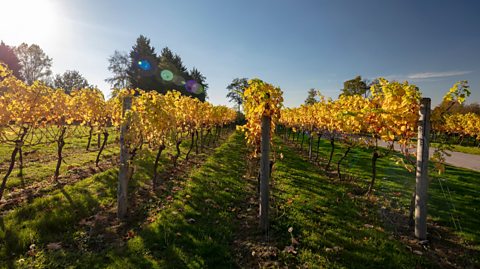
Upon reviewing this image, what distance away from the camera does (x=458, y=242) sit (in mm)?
5051

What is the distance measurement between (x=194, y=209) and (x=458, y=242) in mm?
5682

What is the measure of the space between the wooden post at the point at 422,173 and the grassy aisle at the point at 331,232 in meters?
0.66

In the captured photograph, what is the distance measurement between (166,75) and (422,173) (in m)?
49.3

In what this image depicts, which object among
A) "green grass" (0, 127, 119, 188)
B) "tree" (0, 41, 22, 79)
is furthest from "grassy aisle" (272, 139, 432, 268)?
"tree" (0, 41, 22, 79)

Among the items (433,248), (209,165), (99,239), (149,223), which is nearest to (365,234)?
(433,248)

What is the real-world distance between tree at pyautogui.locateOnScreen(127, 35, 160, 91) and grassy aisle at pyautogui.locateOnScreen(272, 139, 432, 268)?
1801 inches

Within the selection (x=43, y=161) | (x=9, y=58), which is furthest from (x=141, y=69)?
(x=43, y=161)

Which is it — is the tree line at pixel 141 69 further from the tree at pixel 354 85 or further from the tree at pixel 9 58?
the tree at pixel 354 85

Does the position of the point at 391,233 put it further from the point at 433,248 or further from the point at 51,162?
the point at 51,162

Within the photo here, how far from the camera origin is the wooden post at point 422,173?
16.4ft

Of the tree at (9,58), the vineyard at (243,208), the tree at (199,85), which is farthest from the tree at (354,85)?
the tree at (9,58)

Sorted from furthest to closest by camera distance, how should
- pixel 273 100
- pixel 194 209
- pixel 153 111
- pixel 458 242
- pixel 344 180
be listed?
1. pixel 344 180
2. pixel 153 111
3. pixel 194 209
4. pixel 273 100
5. pixel 458 242

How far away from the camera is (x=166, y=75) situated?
49.2 meters

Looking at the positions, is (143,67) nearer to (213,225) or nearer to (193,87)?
(193,87)
